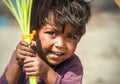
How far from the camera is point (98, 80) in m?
2.64

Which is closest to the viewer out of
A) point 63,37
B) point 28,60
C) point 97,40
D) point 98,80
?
point 28,60

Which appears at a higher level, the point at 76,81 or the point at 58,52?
the point at 58,52

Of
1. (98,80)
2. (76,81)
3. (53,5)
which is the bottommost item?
(98,80)

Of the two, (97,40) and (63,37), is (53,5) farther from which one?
(97,40)

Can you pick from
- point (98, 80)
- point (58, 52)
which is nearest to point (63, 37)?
point (58, 52)

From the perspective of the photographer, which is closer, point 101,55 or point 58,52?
point 58,52

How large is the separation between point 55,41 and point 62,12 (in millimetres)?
106

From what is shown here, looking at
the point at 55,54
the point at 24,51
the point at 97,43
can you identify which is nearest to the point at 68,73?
the point at 55,54

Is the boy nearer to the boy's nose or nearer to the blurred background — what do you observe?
the boy's nose

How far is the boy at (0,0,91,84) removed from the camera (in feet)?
5.11

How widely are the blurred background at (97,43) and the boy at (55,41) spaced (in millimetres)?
976

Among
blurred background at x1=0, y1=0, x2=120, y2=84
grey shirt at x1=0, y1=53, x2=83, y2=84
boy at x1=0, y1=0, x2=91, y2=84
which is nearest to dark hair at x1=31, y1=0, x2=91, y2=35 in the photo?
boy at x1=0, y1=0, x2=91, y2=84

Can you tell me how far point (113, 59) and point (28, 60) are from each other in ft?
4.49

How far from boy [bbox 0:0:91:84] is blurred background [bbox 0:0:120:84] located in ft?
3.20
